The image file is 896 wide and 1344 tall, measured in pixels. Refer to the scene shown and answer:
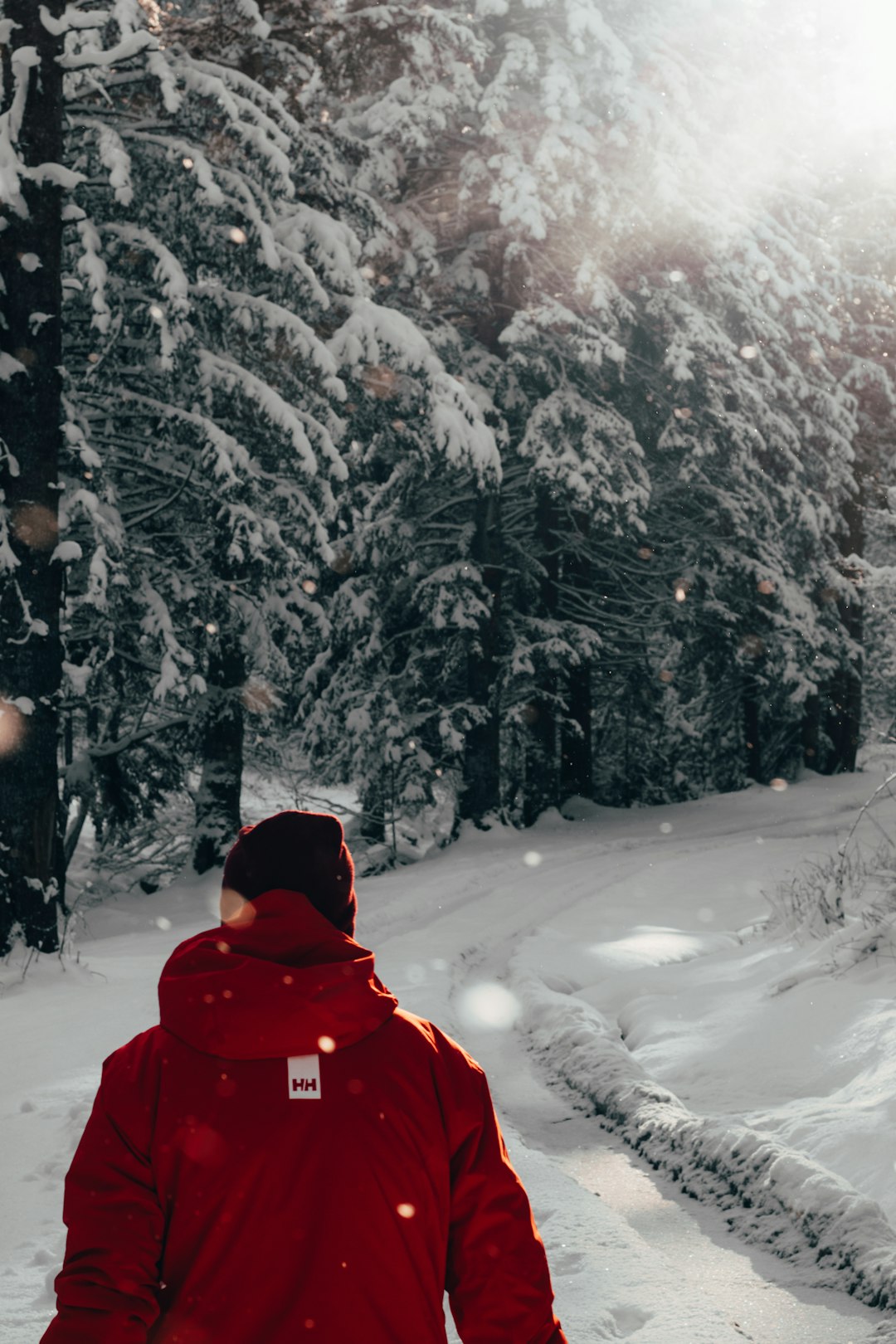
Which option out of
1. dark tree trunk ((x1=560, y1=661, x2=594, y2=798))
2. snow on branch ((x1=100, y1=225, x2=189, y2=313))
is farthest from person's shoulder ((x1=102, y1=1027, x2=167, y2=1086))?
dark tree trunk ((x1=560, y1=661, x2=594, y2=798))

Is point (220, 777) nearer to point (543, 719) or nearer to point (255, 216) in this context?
point (543, 719)

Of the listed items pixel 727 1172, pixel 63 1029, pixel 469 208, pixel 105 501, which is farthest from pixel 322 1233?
pixel 469 208

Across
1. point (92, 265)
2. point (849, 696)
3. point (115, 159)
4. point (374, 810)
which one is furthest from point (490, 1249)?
point (849, 696)

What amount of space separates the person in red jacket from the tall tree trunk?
790 centimetres

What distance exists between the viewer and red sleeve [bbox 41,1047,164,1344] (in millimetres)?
1896

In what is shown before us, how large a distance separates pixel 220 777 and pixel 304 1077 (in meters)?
14.8

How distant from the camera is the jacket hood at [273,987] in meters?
2.01

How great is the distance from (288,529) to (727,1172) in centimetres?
1060

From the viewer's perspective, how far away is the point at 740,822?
20.0m

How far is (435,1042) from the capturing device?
2197mm

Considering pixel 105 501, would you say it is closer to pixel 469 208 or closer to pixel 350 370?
pixel 350 370

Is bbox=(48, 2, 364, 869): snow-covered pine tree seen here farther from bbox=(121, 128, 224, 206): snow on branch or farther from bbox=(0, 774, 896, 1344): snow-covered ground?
bbox=(0, 774, 896, 1344): snow-covered ground

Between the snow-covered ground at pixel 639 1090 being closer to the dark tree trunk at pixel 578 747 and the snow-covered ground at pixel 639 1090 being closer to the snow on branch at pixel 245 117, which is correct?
A: the snow on branch at pixel 245 117

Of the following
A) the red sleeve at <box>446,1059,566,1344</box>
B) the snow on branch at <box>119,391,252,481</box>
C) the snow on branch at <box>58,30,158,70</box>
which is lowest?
the red sleeve at <box>446,1059,566,1344</box>
